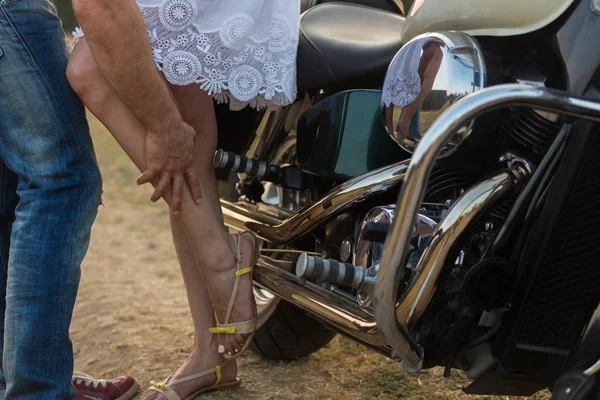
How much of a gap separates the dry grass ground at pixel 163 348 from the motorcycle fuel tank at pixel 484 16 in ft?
3.20

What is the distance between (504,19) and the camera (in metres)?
1.22

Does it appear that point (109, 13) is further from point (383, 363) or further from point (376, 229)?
point (383, 363)

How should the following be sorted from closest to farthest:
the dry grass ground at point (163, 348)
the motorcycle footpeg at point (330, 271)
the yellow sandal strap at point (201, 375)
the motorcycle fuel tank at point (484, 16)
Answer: the motorcycle fuel tank at point (484, 16) < the motorcycle footpeg at point (330, 271) < the yellow sandal strap at point (201, 375) < the dry grass ground at point (163, 348)

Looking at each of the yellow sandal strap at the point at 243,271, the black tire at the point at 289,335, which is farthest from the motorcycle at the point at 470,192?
the black tire at the point at 289,335

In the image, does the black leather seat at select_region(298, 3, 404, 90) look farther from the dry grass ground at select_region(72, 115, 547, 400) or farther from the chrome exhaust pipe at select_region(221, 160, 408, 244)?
the dry grass ground at select_region(72, 115, 547, 400)

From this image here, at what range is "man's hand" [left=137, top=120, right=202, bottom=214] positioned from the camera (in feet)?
4.83

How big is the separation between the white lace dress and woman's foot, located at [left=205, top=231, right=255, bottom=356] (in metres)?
0.32

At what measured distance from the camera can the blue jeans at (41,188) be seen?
1.44 meters

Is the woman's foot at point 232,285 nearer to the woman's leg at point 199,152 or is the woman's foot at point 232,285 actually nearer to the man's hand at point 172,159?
the woman's leg at point 199,152

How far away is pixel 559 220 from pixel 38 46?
98cm

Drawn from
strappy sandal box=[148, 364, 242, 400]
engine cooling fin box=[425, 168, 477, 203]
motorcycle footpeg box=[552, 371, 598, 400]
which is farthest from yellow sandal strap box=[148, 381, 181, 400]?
motorcycle footpeg box=[552, 371, 598, 400]

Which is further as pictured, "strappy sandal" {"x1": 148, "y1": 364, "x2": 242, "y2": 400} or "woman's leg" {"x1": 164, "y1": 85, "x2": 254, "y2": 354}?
"strappy sandal" {"x1": 148, "y1": 364, "x2": 242, "y2": 400}

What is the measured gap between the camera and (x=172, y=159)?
150 centimetres

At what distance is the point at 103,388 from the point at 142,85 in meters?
0.84
